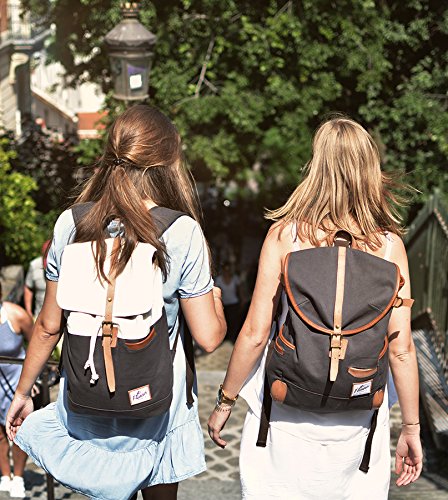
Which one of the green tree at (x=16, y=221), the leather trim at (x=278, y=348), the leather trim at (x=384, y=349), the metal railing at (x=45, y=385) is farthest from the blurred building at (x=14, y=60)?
the leather trim at (x=384, y=349)

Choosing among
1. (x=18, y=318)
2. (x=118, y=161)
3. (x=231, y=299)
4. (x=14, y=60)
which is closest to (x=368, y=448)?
(x=118, y=161)

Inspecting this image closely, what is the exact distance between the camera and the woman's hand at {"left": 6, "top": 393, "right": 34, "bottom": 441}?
10.6 feet

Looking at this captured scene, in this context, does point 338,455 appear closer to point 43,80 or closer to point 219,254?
point 219,254

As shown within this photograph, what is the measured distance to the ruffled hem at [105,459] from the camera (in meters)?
3.01

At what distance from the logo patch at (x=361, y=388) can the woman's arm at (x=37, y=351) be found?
94 cm

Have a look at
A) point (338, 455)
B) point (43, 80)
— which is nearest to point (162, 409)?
point (338, 455)

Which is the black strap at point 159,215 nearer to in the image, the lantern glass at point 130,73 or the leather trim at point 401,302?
the leather trim at point 401,302

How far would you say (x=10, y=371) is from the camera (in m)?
5.52

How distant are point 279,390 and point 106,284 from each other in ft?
2.15

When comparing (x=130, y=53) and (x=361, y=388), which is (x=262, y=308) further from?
(x=130, y=53)

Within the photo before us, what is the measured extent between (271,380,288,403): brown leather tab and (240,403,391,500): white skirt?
0.58 feet

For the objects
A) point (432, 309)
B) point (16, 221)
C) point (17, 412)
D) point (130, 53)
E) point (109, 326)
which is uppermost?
point (109, 326)

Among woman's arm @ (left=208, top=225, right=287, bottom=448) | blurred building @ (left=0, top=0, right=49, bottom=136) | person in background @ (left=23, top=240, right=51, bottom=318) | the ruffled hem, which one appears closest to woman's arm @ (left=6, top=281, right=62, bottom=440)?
the ruffled hem

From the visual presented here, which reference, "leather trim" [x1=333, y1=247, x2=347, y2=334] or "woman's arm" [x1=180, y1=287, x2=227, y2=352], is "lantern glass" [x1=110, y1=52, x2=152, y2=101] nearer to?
"woman's arm" [x1=180, y1=287, x2=227, y2=352]
